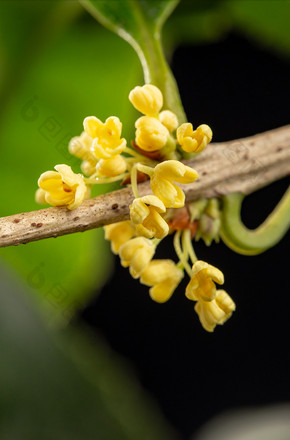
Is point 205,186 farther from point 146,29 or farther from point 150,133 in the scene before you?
point 146,29

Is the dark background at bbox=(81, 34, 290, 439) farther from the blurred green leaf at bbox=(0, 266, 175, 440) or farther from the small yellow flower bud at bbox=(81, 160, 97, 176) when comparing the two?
the small yellow flower bud at bbox=(81, 160, 97, 176)

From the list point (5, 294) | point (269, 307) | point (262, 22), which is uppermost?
point (262, 22)

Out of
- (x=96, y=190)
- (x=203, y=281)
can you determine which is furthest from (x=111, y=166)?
(x=96, y=190)

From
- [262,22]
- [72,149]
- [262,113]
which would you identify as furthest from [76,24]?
[72,149]

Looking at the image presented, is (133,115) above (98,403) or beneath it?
above

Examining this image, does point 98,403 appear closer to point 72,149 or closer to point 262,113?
point 72,149
